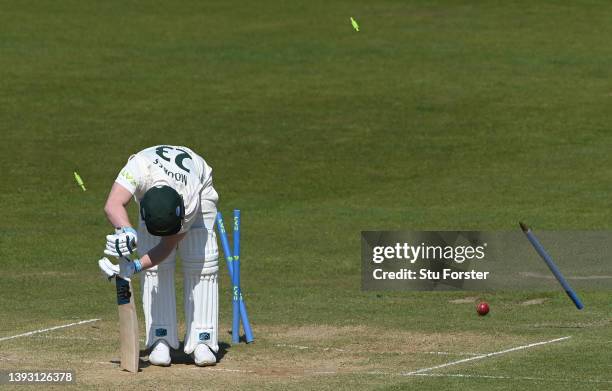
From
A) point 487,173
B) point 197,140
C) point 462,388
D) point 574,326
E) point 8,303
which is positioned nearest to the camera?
point 462,388

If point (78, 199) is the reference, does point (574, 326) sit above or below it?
below

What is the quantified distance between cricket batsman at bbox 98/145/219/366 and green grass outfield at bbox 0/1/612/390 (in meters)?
0.43

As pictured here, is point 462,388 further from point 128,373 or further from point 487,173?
point 487,173

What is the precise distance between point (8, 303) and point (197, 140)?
1455cm

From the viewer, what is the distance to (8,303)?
1753 cm

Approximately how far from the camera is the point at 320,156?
100ft

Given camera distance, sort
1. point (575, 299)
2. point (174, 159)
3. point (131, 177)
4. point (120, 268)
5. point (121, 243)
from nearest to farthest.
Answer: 1. point (121, 243)
2. point (120, 268)
3. point (131, 177)
4. point (174, 159)
5. point (575, 299)

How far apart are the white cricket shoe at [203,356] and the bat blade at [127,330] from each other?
585 millimetres

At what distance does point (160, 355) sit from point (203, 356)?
395 millimetres

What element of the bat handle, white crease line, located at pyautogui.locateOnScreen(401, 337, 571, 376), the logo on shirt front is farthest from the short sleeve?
the bat handle

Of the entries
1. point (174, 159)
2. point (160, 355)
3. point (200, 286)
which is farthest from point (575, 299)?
point (174, 159)

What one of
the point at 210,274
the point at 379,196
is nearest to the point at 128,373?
the point at 210,274

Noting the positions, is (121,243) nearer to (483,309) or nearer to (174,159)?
(174,159)

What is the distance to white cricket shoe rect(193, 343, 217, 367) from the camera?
12945mm
